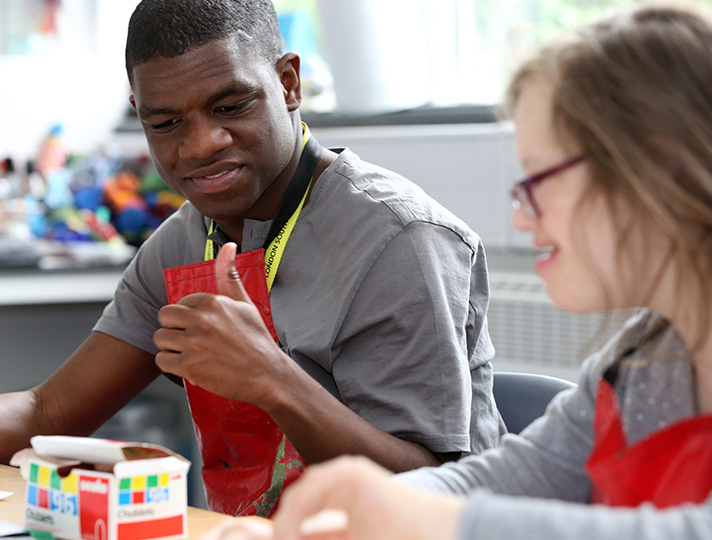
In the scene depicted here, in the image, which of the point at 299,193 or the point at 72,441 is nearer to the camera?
the point at 72,441

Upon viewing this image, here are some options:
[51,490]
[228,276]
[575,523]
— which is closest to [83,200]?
[228,276]

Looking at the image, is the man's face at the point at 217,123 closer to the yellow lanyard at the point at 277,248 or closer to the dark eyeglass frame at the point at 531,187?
the yellow lanyard at the point at 277,248

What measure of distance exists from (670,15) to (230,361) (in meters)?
0.60

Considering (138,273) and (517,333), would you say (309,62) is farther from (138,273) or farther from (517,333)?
(138,273)

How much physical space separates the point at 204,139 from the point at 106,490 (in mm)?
553

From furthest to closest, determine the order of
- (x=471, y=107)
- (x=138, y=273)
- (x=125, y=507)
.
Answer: (x=471, y=107)
(x=138, y=273)
(x=125, y=507)

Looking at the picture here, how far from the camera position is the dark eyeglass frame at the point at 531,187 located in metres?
0.76

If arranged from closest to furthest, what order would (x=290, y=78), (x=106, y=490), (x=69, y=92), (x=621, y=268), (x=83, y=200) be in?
(x=621, y=268)
(x=106, y=490)
(x=290, y=78)
(x=83, y=200)
(x=69, y=92)

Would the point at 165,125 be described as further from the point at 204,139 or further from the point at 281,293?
the point at 281,293

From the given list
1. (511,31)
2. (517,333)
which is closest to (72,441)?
(511,31)

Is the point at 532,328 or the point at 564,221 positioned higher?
the point at 564,221

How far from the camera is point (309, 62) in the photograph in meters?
3.28

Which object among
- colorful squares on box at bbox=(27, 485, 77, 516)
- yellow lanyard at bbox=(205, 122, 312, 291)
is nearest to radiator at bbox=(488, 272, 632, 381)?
yellow lanyard at bbox=(205, 122, 312, 291)

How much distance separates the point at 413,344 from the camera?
3.92 ft
